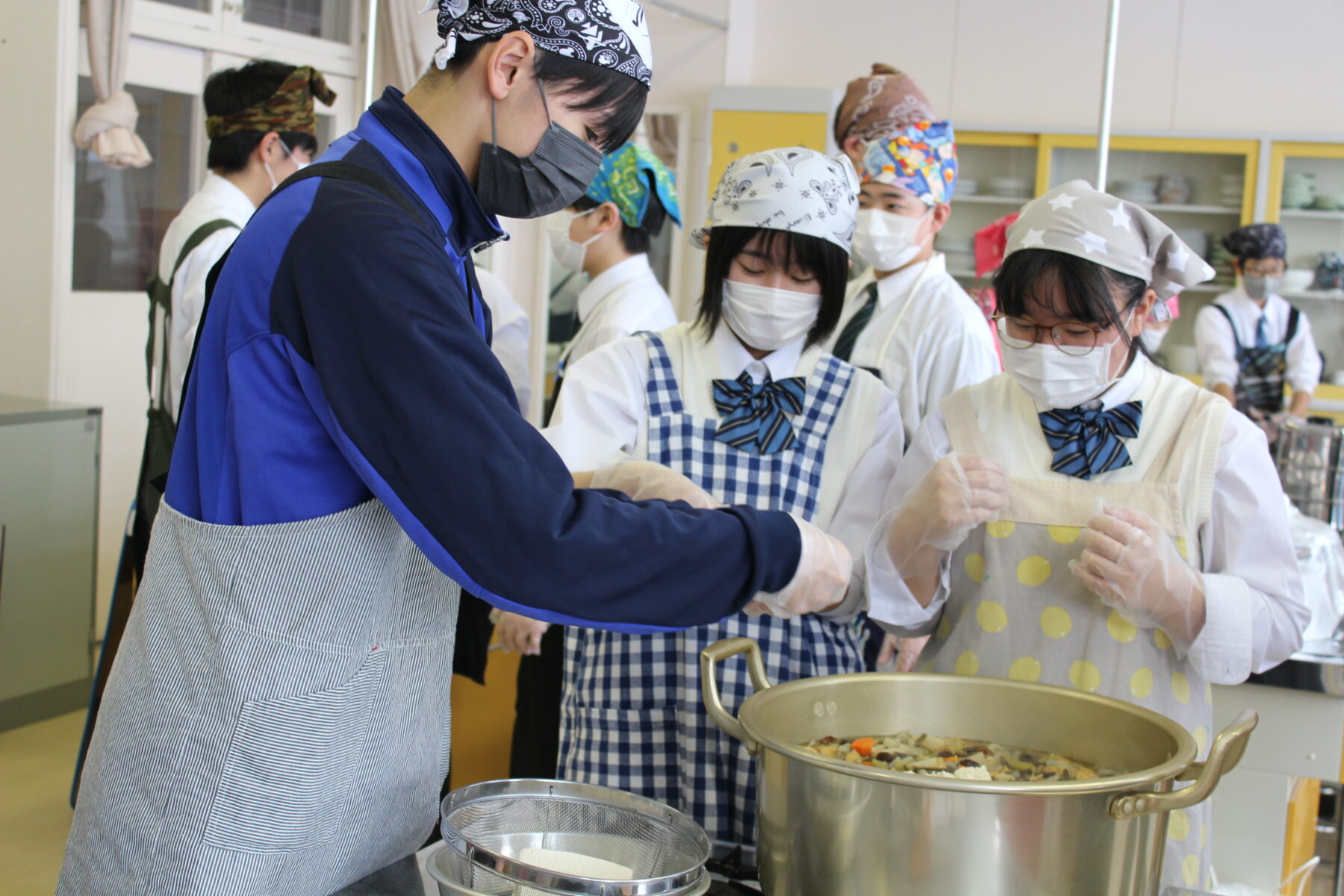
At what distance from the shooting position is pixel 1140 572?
1297 millimetres

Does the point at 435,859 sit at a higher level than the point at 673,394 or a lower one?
lower

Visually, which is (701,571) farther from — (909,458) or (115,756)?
(909,458)

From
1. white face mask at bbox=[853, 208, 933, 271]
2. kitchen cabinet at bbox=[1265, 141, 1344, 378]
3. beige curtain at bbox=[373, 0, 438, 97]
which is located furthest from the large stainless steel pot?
kitchen cabinet at bbox=[1265, 141, 1344, 378]

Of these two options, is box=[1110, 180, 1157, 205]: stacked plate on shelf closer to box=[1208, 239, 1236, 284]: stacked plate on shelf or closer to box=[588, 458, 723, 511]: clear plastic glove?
box=[1208, 239, 1236, 284]: stacked plate on shelf

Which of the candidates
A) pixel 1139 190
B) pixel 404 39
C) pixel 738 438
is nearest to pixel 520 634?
pixel 738 438

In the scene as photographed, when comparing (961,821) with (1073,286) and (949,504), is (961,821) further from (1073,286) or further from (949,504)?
(1073,286)

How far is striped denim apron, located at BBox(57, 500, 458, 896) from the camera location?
93 cm

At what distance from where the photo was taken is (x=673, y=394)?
1.61 meters

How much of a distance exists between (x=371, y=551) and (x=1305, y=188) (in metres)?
6.02

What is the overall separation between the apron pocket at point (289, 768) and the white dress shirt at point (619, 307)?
1.76m

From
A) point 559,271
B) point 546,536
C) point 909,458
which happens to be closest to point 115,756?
point 546,536

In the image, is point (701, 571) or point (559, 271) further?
point (559, 271)

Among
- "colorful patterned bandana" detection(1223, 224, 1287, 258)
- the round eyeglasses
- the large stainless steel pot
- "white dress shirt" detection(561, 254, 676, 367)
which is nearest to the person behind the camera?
the large stainless steel pot

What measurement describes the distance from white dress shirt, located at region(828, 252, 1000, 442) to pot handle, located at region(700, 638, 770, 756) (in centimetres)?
114
